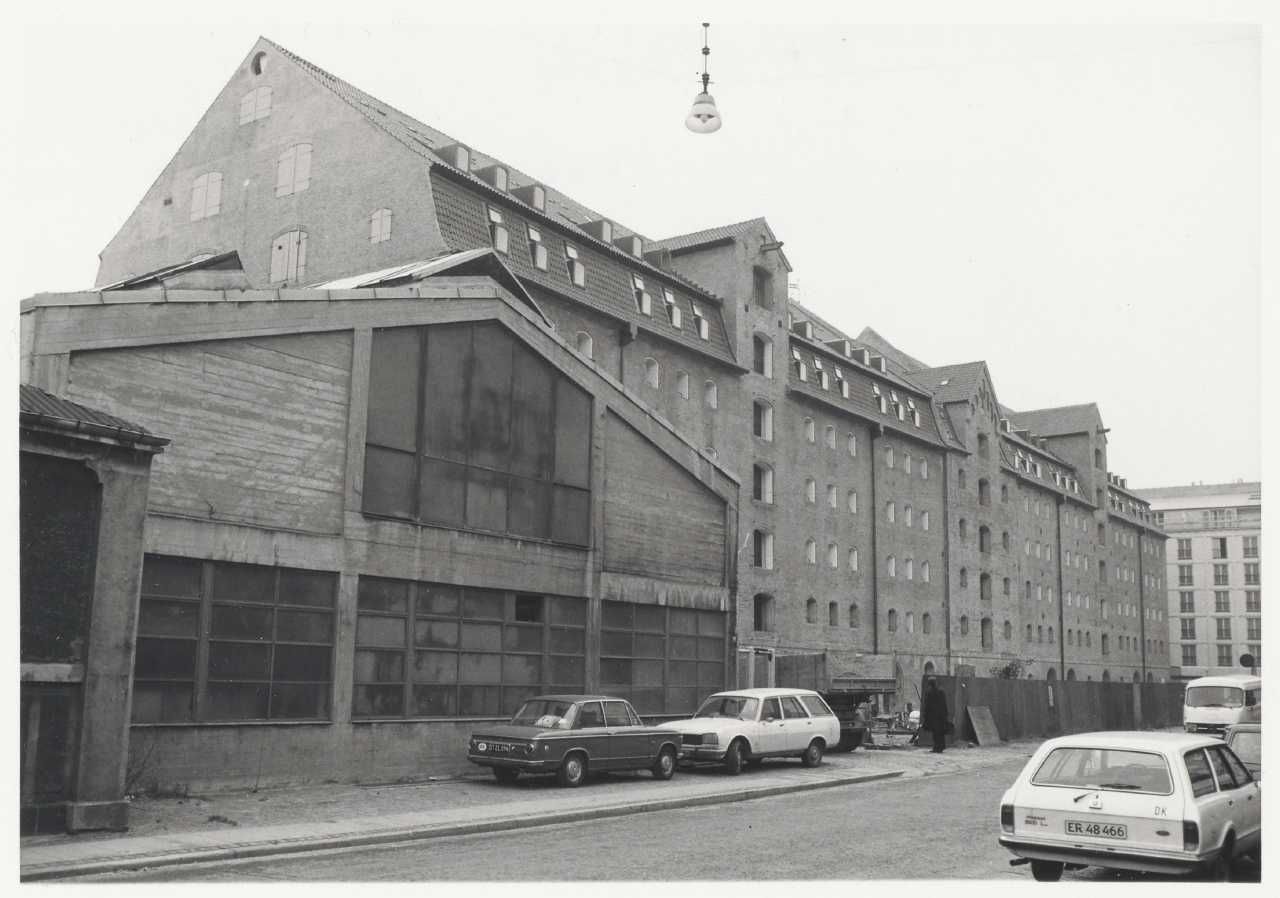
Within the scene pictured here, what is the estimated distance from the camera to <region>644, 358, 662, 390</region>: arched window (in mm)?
43500

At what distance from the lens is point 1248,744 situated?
54.2 ft

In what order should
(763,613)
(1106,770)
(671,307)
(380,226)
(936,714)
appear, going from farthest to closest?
(763,613)
(671,307)
(380,226)
(936,714)
(1106,770)

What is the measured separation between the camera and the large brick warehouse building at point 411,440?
1894cm

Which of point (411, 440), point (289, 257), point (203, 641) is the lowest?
point (203, 641)

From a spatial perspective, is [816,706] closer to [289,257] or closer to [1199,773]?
[1199,773]

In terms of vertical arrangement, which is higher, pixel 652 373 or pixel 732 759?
pixel 652 373

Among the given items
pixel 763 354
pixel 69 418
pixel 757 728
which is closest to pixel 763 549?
pixel 763 354

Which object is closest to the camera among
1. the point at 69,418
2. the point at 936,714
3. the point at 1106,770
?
the point at 1106,770

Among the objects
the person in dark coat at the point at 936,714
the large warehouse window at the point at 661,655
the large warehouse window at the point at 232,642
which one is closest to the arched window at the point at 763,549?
the person in dark coat at the point at 936,714

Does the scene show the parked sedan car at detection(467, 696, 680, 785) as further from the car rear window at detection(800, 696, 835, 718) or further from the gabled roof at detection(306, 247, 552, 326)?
the gabled roof at detection(306, 247, 552, 326)

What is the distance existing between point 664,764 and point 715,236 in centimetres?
3035

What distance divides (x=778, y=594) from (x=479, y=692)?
29175mm

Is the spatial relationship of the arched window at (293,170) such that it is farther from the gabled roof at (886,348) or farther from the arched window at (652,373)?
the gabled roof at (886,348)

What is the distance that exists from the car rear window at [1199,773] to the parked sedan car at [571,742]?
1122cm
